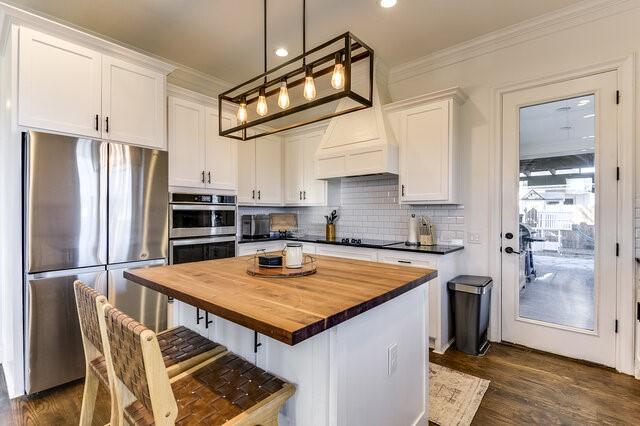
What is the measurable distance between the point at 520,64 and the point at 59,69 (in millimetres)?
4008

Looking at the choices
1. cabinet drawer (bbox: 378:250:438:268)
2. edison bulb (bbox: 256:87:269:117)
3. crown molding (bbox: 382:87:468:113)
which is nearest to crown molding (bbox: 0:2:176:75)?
edison bulb (bbox: 256:87:269:117)

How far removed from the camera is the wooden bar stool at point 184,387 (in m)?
0.95

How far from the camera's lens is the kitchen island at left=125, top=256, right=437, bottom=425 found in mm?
1174

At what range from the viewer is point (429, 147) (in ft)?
11.1

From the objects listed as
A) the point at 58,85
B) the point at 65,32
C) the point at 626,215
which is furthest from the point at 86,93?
the point at 626,215

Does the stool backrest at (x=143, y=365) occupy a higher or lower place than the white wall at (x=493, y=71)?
lower

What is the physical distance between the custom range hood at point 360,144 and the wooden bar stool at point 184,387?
2.66 metres

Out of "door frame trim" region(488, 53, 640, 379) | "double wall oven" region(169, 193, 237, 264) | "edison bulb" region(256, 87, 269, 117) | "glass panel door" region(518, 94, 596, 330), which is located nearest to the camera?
"edison bulb" region(256, 87, 269, 117)

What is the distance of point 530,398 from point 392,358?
145 cm

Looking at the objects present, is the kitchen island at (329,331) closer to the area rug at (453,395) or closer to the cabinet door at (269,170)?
the area rug at (453,395)

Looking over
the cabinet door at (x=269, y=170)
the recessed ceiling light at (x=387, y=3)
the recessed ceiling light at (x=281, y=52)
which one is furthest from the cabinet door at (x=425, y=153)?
the cabinet door at (x=269, y=170)

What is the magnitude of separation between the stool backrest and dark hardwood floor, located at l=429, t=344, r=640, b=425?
6.41ft

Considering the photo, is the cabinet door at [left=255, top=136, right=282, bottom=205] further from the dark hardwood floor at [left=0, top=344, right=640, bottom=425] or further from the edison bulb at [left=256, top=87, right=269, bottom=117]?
the dark hardwood floor at [left=0, top=344, right=640, bottom=425]

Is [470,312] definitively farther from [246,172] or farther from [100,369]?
[246,172]
